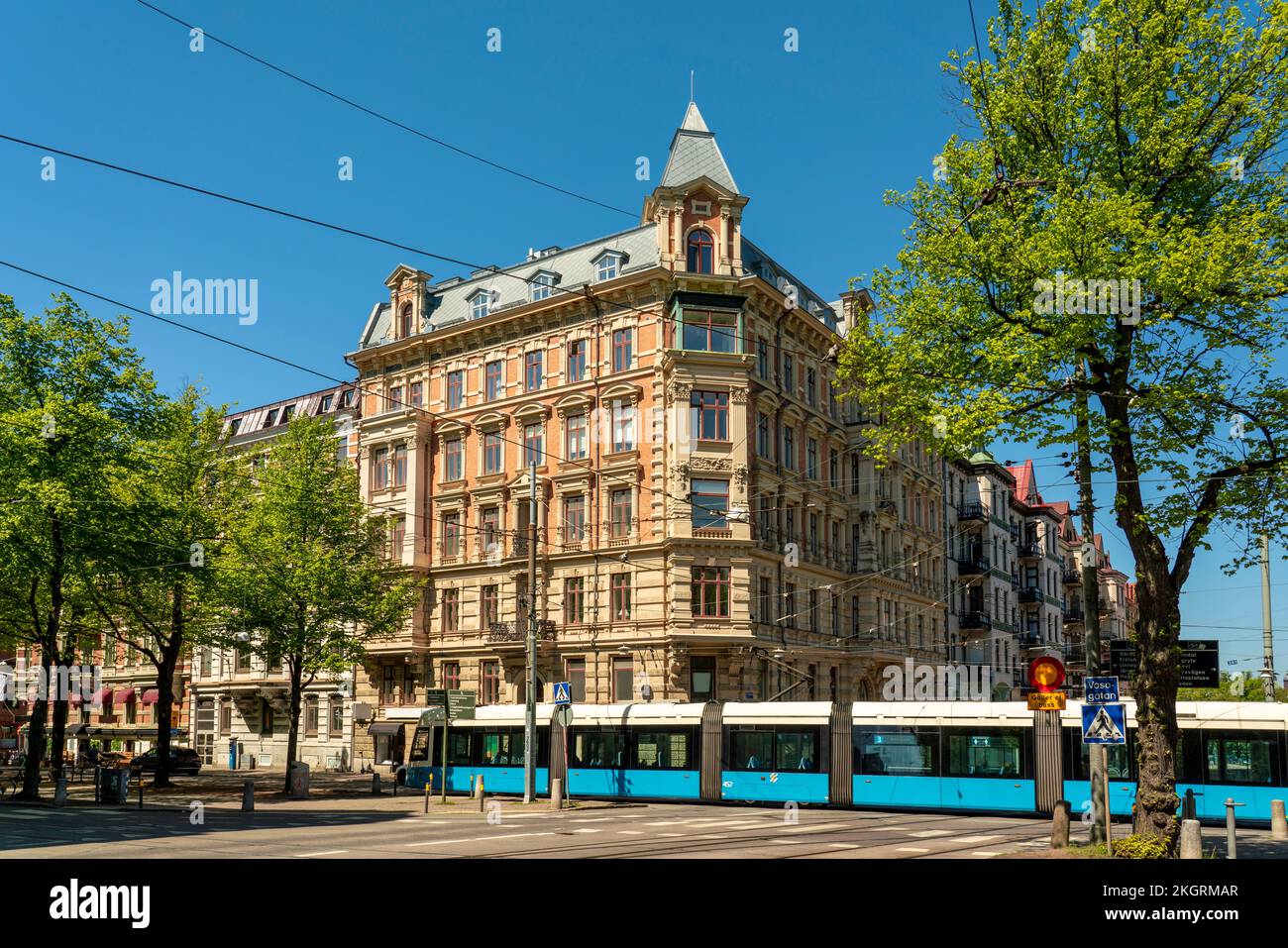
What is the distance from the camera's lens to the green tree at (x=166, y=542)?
36031 mm

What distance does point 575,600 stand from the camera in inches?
1879

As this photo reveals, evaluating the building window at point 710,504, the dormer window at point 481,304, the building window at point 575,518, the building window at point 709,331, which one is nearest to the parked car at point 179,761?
the building window at point 575,518

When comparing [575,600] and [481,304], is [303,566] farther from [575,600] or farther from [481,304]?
[481,304]

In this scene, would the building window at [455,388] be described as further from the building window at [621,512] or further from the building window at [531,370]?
the building window at [621,512]

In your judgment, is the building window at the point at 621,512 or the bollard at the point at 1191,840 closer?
the bollard at the point at 1191,840

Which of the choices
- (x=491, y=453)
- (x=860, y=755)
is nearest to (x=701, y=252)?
(x=491, y=453)

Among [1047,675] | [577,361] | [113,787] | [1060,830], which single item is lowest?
[113,787]

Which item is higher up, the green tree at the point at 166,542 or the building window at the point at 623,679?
the green tree at the point at 166,542

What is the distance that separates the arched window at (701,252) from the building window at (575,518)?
34.5ft

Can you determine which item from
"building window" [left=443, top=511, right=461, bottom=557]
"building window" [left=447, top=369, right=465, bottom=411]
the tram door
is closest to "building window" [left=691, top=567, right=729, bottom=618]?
"building window" [left=443, top=511, right=461, bottom=557]

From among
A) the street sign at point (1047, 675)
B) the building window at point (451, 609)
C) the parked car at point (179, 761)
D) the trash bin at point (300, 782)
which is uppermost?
the building window at point (451, 609)

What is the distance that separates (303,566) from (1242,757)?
95.7 feet
